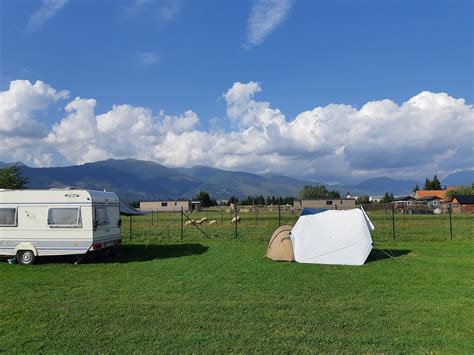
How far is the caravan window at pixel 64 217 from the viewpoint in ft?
46.6

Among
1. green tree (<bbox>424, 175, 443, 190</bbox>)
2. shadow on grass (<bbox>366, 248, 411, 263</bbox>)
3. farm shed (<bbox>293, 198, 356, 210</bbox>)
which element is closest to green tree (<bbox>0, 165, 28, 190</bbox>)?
shadow on grass (<bbox>366, 248, 411, 263</bbox>)

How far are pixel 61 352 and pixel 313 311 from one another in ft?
13.9

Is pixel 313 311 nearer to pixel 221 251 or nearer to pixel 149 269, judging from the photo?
pixel 149 269

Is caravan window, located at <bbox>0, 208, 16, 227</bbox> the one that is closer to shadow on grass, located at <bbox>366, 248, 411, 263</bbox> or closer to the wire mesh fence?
the wire mesh fence

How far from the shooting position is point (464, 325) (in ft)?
22.2

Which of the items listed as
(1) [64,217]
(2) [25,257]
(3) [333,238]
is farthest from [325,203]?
(2) [25,257]

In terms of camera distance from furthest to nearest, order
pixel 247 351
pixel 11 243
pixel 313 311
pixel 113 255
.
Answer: pixel 113 255 < pixel 11 243 < pixel 313 311 < pixel 247 351

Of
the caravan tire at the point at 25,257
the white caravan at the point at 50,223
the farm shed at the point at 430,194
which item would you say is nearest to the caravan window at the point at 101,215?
the white caravan at the point at 50,223

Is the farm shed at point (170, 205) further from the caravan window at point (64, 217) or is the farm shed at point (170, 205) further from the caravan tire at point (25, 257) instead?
the caravan window at point (64, 217)

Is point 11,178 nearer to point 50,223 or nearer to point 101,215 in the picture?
point 50,223

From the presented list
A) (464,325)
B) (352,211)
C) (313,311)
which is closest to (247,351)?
(313,311)

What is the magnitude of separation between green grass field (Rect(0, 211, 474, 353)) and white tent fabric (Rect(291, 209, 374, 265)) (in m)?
0.70

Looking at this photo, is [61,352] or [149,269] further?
[149,269]

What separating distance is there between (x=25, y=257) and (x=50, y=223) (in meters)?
1.47
